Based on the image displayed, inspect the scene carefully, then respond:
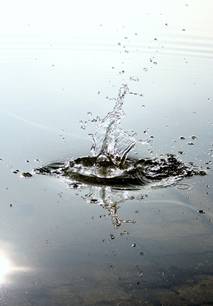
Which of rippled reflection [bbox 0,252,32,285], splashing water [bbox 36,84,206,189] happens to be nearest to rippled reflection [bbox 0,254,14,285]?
rippled reflection [bbox 0,252,32,285]

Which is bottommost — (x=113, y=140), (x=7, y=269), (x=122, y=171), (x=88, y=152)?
(x=7, y=269)

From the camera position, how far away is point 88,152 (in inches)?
372

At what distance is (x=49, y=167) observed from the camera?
889 centimetres

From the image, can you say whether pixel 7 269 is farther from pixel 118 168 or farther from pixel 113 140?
pixel 113 140

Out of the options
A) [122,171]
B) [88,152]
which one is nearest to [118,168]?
[122,171]

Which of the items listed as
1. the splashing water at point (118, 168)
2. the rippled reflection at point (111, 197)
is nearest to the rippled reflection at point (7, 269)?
the rippled reflection at point (111, 197)

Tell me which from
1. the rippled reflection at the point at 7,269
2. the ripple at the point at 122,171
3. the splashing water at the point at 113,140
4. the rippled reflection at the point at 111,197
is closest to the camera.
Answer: the rippled reflection at the point at 7,269

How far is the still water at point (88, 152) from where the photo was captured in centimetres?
619

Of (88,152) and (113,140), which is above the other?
(113,140)

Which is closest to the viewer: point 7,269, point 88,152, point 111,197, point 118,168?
point 7,269

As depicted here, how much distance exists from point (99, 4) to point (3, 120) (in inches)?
520

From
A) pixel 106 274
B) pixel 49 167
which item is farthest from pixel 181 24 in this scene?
pixel 106 274

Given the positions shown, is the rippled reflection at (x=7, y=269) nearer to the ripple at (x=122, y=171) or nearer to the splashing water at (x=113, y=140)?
the ripple at (x=122, y=171)

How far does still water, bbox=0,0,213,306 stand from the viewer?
20.3 feet
